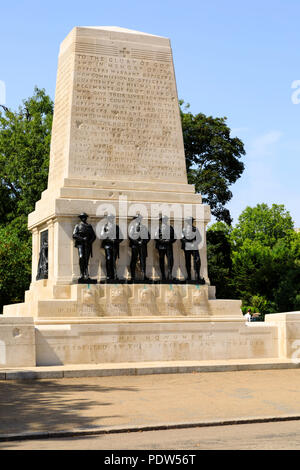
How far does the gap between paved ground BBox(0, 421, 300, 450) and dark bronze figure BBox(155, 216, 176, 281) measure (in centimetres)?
1100

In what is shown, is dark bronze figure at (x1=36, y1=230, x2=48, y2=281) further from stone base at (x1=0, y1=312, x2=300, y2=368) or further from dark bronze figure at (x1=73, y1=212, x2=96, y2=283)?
stone base at (x1=0, y1=312, x2=300, y2=368)

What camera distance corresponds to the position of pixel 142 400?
13.0 meters

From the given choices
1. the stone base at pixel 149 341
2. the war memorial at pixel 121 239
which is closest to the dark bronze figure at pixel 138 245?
the war memorial at pixel 121 239

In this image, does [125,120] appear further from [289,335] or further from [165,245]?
[289,335]

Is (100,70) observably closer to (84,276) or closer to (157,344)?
(84,276)

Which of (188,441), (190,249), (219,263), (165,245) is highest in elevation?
(219,263)

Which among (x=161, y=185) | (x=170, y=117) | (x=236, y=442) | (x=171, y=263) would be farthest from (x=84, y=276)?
(x=236, y=442)

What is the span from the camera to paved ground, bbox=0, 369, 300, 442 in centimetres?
1091

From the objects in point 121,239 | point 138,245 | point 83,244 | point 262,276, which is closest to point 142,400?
point 83,244

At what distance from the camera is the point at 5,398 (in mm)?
13141

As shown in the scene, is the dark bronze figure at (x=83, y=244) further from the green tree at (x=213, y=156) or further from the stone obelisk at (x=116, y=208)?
the green tree at (x=213, y=156)

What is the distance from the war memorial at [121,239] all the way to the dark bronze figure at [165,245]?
0.03 meters

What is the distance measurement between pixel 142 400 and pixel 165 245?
8.81 meters

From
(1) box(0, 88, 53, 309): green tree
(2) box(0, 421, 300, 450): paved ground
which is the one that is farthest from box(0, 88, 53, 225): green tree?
(2) box(0, 421, 300, 450): paved ground
